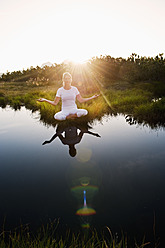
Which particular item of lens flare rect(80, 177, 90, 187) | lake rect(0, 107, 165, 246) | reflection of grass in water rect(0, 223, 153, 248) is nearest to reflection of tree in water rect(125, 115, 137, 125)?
lake rect(0, 107, 165, 246)

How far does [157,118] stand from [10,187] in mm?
5200

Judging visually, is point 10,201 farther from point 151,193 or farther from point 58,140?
point 58,140

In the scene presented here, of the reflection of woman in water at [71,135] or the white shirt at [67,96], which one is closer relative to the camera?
the reflection of woman in water at [71,135]

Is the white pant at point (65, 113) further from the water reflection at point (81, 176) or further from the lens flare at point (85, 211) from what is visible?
the lens flare at point (85, 211)

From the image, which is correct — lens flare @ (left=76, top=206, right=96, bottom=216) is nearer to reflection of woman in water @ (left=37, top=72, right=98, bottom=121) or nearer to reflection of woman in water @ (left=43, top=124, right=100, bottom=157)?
reflection of woman in water @ (left=43, top=124, right=100, bottom=157)

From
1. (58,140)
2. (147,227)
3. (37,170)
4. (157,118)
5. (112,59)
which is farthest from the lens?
(112,59)

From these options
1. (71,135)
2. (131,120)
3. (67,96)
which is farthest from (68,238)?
(131,120)

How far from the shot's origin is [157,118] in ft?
19.2

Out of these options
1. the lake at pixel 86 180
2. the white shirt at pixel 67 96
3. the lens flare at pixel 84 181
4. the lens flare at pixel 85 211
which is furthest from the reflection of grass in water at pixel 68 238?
the white shirt at pixel 67 96

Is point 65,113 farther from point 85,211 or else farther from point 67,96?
point 85,211

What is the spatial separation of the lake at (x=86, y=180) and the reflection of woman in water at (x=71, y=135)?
0.09 feet

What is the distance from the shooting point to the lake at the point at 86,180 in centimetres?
192

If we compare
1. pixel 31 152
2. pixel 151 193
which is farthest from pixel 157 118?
pixel 31 152

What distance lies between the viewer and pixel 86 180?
2635 mm
